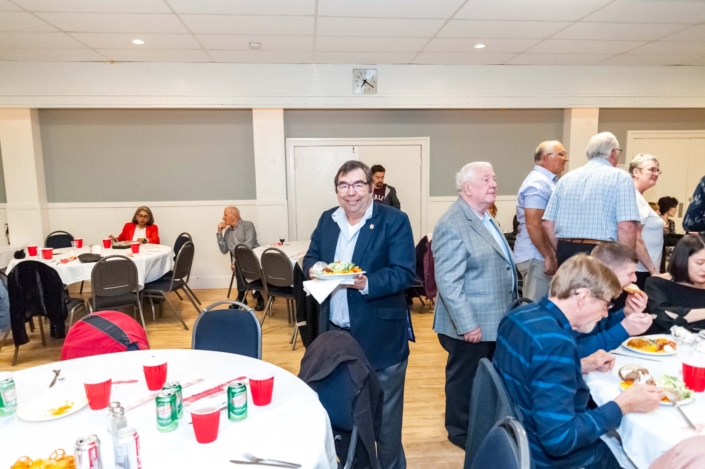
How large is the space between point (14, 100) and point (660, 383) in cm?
735

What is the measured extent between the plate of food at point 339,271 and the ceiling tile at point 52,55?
4.86 meters

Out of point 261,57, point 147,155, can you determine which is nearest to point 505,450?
point 261,57

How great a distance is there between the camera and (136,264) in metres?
4.74

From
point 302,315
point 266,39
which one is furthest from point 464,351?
point 266,39

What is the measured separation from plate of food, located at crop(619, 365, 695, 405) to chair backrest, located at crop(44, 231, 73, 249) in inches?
264

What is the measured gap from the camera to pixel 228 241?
6.11m

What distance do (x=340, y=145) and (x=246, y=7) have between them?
311 centimetres

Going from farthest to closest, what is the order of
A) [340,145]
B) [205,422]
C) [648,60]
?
[340,145]
[648,60]
[205,422]

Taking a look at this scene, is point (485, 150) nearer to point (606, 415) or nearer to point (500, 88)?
point (500, 88)

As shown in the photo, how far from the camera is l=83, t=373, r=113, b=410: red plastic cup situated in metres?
1.54

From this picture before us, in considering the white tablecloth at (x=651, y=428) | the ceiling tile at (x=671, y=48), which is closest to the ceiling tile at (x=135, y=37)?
the white tablecloth at (x=651, y=428)

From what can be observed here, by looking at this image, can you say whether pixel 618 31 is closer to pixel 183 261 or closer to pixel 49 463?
pixel 183 261

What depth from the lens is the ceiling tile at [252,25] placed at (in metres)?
4.23

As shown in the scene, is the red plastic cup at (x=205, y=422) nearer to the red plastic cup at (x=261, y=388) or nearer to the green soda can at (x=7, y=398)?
the red plastic cup at (x=261, y=388)
